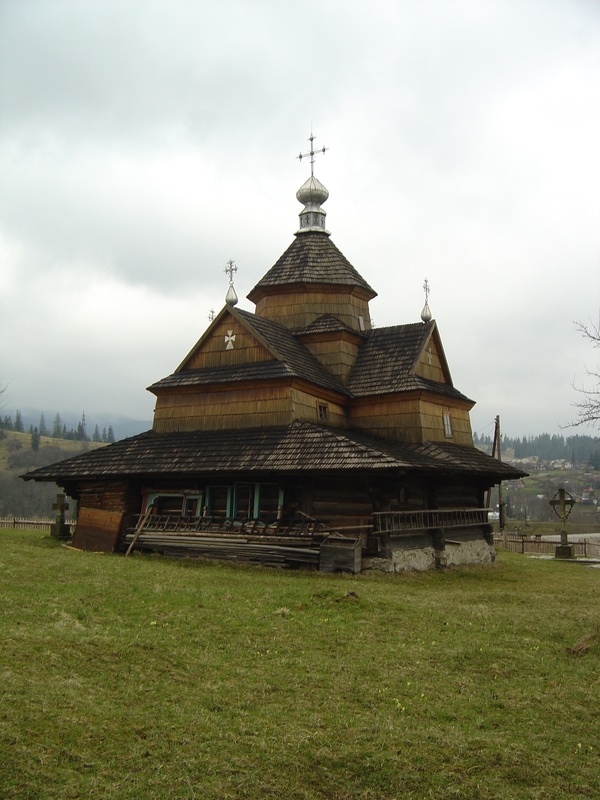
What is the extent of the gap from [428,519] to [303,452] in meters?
4.42

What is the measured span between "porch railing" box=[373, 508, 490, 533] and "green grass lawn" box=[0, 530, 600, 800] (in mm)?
4122

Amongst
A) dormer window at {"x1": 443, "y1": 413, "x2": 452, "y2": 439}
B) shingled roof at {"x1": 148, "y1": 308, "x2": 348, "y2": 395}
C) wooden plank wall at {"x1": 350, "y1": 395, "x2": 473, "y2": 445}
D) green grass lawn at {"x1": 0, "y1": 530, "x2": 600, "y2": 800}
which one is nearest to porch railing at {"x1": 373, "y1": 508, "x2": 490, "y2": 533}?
wooden plank wall at {"x1": 350, "y1": 395, "x2": 473, "y2": 445}

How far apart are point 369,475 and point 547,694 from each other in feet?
31.3

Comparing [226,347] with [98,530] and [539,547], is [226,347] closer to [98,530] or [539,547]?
[98,530]

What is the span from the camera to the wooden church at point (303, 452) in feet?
60.7

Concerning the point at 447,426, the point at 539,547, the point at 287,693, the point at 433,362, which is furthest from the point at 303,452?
the point at 539,547

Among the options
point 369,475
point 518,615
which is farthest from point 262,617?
point 369,475

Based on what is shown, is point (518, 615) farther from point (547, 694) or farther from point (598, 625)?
point (547, 694)

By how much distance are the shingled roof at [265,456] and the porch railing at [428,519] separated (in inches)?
57.5

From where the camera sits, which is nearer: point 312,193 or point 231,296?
point 231,296

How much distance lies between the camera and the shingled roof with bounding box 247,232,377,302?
86.7 feet

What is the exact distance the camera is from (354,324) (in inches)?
1044

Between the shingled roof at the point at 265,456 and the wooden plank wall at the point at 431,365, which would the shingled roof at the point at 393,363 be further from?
the shingled roof at the point at 265,456

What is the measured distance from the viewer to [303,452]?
18.9 metres
